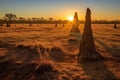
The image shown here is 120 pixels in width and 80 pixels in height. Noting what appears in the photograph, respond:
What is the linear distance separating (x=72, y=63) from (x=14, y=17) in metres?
95.2

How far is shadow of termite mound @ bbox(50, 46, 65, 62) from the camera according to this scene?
12.7 m

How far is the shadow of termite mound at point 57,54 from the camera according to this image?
41.7 feet

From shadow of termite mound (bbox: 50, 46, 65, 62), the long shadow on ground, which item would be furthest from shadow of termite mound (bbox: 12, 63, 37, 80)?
the long shadow on ground

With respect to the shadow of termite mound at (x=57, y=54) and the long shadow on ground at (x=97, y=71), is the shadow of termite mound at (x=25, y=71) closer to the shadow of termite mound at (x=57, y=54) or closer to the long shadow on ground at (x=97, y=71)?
the shadow of termite mound at (x=57, y=54)

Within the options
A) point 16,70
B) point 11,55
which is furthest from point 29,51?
point 16,70

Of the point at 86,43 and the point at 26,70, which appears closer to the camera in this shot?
the point at 26,70

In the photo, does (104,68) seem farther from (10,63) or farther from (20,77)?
(10,63)

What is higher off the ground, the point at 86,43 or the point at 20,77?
the point at 86,43

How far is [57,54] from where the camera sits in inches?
539

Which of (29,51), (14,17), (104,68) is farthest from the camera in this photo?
(14,17)

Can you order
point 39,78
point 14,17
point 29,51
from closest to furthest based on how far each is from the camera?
point 39,78 → point 29,51 → point 14,17

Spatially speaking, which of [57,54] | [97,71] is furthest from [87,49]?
[57,54]

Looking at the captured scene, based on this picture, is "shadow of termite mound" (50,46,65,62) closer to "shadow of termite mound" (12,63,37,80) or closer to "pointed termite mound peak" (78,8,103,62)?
"pointed termite mound peak" (78,8,103,62)

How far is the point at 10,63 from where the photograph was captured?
39.1ft
